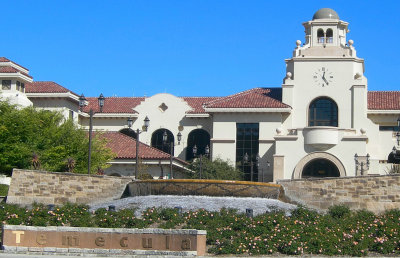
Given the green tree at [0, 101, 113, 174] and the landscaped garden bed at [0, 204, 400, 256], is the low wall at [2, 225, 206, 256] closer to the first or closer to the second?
the landscaped garden bed at [0, 204, 400, 256]

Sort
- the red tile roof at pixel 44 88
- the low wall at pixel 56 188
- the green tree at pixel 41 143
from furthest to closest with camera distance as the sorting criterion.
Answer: the red tile roof at pixel 44 88
the green tree at pixel 41 143
the low wall at pixel 56 188

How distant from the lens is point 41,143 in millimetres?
49031

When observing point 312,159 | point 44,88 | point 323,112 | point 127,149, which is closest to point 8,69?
point 44,88

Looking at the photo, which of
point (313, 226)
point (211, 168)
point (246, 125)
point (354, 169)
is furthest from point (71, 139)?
point (313, 226)

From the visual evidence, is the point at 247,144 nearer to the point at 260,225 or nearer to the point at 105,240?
the point at 260,225

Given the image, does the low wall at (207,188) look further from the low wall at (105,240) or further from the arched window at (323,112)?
the arched window at (323,112)

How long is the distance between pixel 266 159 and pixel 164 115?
1044 cm

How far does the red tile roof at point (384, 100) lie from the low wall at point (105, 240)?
1478 inches

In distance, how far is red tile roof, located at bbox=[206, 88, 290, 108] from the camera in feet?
196

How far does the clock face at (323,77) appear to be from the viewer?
198 ft

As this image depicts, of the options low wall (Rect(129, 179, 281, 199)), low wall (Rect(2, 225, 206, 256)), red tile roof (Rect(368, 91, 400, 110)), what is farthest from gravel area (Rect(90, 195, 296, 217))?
red tile roof (Rect(368, 91, 400, 110))

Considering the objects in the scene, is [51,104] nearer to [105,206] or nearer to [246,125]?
[246,125]

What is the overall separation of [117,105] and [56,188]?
30.5 meters

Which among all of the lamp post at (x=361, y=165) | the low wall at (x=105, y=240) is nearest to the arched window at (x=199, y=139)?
the lamp post at (x=361, y=165)
